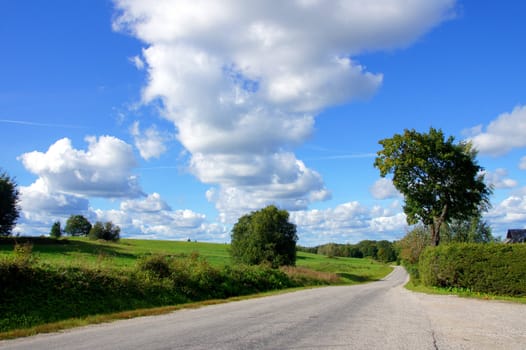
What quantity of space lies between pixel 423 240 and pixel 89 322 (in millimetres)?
52842

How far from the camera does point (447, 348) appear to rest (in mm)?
8961

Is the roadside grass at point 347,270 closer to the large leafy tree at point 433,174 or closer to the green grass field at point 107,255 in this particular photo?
the green grass field at point 107,255

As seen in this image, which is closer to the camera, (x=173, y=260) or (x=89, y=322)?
(x=89, y=322)

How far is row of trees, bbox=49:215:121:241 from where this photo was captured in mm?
100137

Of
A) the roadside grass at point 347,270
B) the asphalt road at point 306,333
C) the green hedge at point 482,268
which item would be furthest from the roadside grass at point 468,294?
the roadside grass at point 347,270

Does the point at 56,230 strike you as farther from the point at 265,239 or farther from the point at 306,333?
the point at 306,333

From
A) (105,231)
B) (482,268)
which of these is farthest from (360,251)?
(482,268)

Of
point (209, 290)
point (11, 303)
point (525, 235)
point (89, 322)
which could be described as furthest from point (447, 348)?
point (525, 235)

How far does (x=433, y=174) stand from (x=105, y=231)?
8140 cm

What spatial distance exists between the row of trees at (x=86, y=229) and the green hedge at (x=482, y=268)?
85.6m

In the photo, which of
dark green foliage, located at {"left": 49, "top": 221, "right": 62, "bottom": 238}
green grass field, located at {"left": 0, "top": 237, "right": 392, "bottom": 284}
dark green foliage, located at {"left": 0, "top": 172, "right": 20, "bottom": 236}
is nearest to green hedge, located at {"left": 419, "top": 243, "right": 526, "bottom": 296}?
green grass field, located at {"left": 0, "top": 237, "right": 392, "bottom": 284}

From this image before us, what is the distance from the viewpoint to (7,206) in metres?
63.9

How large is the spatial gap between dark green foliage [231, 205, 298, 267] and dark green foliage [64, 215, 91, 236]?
90903 mm

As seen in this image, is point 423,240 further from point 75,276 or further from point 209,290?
point 75,276
